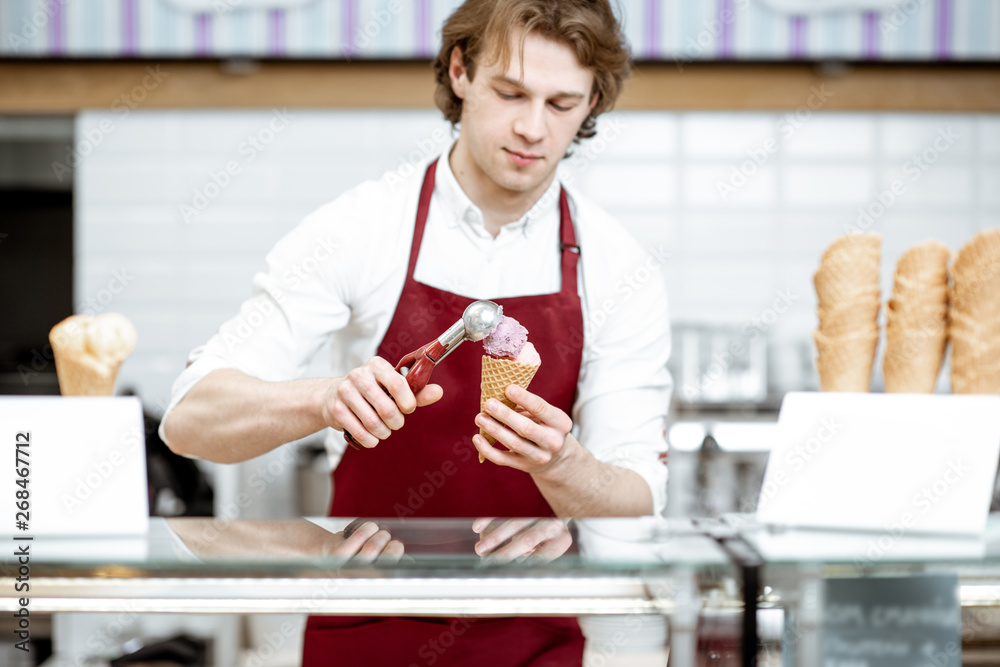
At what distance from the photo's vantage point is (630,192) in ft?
12.0

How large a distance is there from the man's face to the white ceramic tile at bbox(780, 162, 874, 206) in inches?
94.2

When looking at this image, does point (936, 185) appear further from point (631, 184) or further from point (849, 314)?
point (849, 314)

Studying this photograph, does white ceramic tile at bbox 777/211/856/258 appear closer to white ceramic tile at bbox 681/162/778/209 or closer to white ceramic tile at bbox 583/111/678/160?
white ceramic tile at bbox 681/162/778/209

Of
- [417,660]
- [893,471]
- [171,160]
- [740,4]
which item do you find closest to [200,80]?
[171,160]

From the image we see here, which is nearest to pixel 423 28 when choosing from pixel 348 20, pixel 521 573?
pixel 348 20

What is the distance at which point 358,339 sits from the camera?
1686mm

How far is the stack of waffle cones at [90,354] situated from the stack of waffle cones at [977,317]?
1133mm

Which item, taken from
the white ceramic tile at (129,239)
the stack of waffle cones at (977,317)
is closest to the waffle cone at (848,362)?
the stack of waffle cones at (977,317)

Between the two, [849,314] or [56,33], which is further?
[56,33]

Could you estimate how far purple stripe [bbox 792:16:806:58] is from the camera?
3.54 metres

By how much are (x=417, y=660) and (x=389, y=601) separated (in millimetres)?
403

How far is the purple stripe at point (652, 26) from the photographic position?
3.55 metres

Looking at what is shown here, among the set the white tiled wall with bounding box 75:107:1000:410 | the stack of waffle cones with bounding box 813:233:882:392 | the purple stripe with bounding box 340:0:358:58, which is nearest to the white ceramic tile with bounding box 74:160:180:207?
the white tiled wall with bounding box 75:107:1000:410

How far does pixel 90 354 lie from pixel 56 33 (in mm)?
2961
